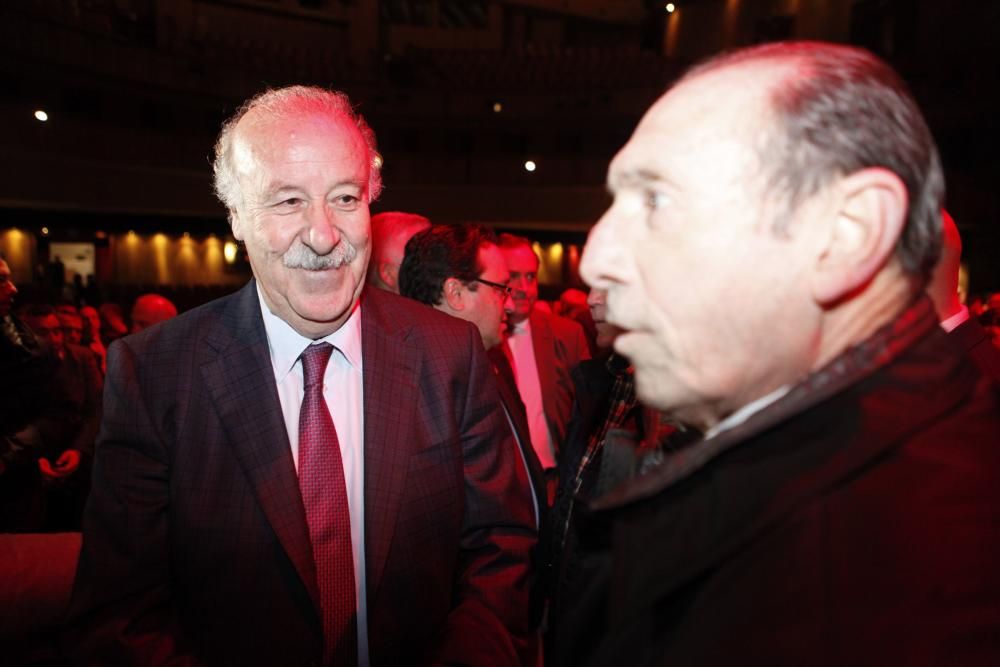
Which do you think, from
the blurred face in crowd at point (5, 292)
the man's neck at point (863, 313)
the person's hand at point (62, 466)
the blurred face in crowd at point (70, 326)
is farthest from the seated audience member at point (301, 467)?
the blurred face in crowd at point (70, 326)

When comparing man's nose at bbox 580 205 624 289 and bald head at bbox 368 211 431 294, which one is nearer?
man's nose at bbox 580 205 624 289

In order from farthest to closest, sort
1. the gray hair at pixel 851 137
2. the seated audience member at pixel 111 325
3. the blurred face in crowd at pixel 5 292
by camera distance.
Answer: the seated audience member at pixel 111 325, the blurred face in crowd at pixel 5 292, the gray hair at pixel 851 137

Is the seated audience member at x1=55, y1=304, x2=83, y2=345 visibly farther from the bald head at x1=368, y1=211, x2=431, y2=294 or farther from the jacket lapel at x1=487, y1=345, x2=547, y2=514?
the jacket lapel at x1=487, y1=345, x2=547, y2=514

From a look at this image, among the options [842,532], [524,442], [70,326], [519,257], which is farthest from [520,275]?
[70,326]

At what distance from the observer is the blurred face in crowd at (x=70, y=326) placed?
200 inches

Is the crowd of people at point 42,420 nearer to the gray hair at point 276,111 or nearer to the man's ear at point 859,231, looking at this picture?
the gray hair at point 276,111

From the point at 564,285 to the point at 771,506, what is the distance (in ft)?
54.0

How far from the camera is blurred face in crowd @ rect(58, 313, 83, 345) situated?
16.6 ft

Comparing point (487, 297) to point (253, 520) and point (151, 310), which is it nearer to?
point (253, 520)

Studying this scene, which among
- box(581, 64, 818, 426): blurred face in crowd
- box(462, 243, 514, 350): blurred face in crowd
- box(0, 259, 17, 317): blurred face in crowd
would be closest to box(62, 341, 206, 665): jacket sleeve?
box(581, 64, 818, 426): blurred face in crowd

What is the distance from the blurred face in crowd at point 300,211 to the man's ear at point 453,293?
106 centimetres

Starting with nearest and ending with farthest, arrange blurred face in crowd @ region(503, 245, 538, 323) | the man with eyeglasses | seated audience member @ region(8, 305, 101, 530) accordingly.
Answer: the man with eyeglasses → seated audience member @ region(8, 305, 101, 530) → blurred face in crowd @ region(503, 245, 538, 323)

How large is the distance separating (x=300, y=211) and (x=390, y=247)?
1777 millimetres

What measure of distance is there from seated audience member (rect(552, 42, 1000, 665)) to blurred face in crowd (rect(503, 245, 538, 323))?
118 inches
